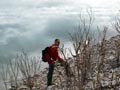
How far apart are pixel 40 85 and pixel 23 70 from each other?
5.39m

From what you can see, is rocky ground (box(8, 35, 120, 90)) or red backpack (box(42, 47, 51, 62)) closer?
rocky ground (box(8, 35, 120, 90))

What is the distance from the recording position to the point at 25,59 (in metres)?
14.2

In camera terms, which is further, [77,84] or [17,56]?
[17,56]

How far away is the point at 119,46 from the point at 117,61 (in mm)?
609

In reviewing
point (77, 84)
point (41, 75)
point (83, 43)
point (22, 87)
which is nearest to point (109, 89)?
point (83, 43)

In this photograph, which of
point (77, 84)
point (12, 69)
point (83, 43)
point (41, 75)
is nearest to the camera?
point (77, 84)

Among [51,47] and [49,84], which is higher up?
[51,47]

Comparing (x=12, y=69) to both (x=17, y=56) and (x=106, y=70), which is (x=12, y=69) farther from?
(x=106, y=70)

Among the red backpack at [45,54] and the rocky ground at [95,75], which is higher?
the red backpack at [45,54]

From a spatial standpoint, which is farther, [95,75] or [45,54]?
[45,54]

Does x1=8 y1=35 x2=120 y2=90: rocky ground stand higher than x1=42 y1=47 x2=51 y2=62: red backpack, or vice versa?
x1=42 y1=47 x2=51 y2=62: red backpack

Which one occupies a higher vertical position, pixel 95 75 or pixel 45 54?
pixel 45 54

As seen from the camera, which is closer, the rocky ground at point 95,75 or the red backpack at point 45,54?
the rocky ground at point 95,75

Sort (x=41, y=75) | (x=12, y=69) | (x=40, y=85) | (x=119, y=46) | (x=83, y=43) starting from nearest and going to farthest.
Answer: (x=83, y=43) < (x=12, y=69) < (x=119, y=46) < (x=40, y=85) < (x=41, y=75)
